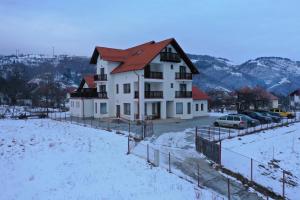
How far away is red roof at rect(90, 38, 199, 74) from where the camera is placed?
37.8 m

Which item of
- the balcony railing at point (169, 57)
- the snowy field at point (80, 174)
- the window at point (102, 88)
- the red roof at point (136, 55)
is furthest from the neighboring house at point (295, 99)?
the snowy field at point (80, 174)

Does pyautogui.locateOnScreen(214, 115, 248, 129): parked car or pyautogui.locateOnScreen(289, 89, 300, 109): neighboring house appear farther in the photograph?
pyautogui.locateOnScreen(289, 89, 300, 109): neighboring house

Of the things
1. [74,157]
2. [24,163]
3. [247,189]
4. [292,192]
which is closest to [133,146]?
[74,157]

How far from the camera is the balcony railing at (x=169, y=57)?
38331 millimetres

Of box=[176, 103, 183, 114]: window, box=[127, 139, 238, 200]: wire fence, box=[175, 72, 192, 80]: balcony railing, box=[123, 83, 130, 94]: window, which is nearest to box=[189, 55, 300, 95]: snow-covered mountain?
box=[175, 72, 192, 80]: balcony railing

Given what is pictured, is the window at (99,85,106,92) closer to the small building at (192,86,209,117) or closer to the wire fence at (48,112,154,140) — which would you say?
the wire fence at (48,112,154,140)

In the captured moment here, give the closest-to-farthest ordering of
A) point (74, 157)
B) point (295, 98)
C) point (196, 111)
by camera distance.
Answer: point (74, 157) < point (196, 111) < point (295, 98)

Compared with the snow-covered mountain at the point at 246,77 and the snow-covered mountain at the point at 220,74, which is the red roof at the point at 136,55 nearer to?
the snow-covered mountain at the point at 246,77

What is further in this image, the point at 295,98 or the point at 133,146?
the point at 295,98

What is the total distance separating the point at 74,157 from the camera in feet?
55.9

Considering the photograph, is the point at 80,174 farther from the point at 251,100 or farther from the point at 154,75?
the point at 251,100

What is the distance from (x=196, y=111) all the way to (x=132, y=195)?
32609 mm

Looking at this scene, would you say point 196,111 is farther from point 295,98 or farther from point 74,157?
point 295,98

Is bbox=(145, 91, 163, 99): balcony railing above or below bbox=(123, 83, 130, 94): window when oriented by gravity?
below
